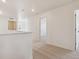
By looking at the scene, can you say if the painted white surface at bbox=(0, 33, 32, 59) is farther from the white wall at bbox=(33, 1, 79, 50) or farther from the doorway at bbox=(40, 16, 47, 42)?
the doorway at bbox=(40, 16, 47, 42)

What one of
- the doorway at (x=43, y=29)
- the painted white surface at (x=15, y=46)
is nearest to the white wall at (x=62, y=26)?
the doorway at (x=43, y=29)

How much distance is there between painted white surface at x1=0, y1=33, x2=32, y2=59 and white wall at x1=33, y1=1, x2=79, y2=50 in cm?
297

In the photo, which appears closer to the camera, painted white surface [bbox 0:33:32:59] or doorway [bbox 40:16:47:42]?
painted white surface [bbox 0:33:32:59]

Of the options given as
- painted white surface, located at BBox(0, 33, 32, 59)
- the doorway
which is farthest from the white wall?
painted white surface, located at BBox(0, 33, 32, 59)

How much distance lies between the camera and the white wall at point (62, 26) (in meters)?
4.92

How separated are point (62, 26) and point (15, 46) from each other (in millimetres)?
3693

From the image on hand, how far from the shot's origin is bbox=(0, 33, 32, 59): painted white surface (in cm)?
223

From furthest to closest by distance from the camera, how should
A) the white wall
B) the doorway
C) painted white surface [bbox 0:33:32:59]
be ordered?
the doorway
the white wall
painted white surface [bbox 0:33:32:59]

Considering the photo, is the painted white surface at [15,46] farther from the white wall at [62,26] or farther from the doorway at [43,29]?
the doorway at [43,29]

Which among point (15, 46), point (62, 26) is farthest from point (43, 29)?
point (15, 46)

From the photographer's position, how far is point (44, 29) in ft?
25.5

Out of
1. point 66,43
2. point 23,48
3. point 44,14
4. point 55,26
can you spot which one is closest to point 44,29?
point 44,14

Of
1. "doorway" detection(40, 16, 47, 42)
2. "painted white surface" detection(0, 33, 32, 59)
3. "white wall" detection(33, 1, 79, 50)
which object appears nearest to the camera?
"painted white surface" detection(0, 33, 32, 59)

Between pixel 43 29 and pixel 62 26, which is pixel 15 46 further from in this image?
pixel 43 29
